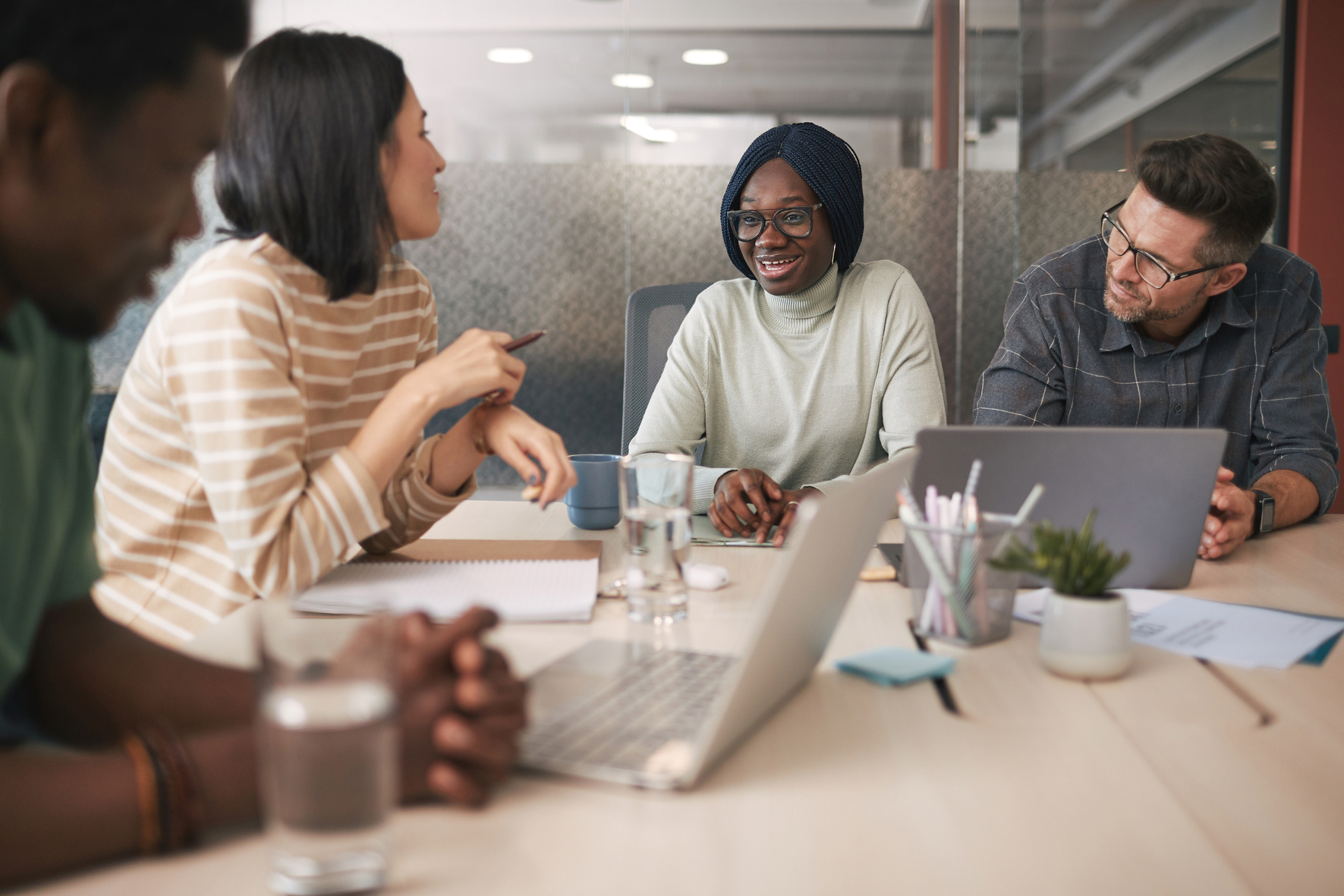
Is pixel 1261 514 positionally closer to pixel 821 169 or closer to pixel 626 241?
pixel 821 169

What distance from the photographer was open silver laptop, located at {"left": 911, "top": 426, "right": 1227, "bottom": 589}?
1.03m

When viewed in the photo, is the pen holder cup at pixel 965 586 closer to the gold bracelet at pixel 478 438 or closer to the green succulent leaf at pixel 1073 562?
the green succulent leaf at pixel 1073 562

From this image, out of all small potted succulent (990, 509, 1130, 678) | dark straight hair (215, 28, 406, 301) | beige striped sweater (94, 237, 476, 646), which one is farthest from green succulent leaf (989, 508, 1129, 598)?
dark straight hair (215, 28, 406, 301)

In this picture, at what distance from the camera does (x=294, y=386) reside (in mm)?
1150

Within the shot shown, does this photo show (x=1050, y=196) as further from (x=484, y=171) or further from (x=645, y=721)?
(x=645, y=721)

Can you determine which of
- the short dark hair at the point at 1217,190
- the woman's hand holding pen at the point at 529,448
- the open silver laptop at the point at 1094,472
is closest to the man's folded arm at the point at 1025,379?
the short dark hair at the point at 1217,190

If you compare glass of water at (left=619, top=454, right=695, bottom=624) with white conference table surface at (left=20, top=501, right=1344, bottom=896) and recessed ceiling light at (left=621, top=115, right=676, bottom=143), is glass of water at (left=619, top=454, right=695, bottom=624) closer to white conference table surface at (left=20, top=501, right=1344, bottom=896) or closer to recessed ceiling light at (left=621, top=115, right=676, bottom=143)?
white conference table surface at (left=20, top=501, right=1344, bottom=896)

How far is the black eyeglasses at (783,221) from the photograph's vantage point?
6.18ft

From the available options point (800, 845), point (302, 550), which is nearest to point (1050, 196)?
point (302, 550)

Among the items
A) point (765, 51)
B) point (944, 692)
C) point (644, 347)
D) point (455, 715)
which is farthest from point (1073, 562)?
point (765, 51)

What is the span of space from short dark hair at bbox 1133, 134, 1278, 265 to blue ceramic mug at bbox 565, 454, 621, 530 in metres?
1.07

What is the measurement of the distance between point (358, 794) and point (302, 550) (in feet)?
1.89

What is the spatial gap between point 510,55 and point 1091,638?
2900 millimetres

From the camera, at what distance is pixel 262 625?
1.65 feet
